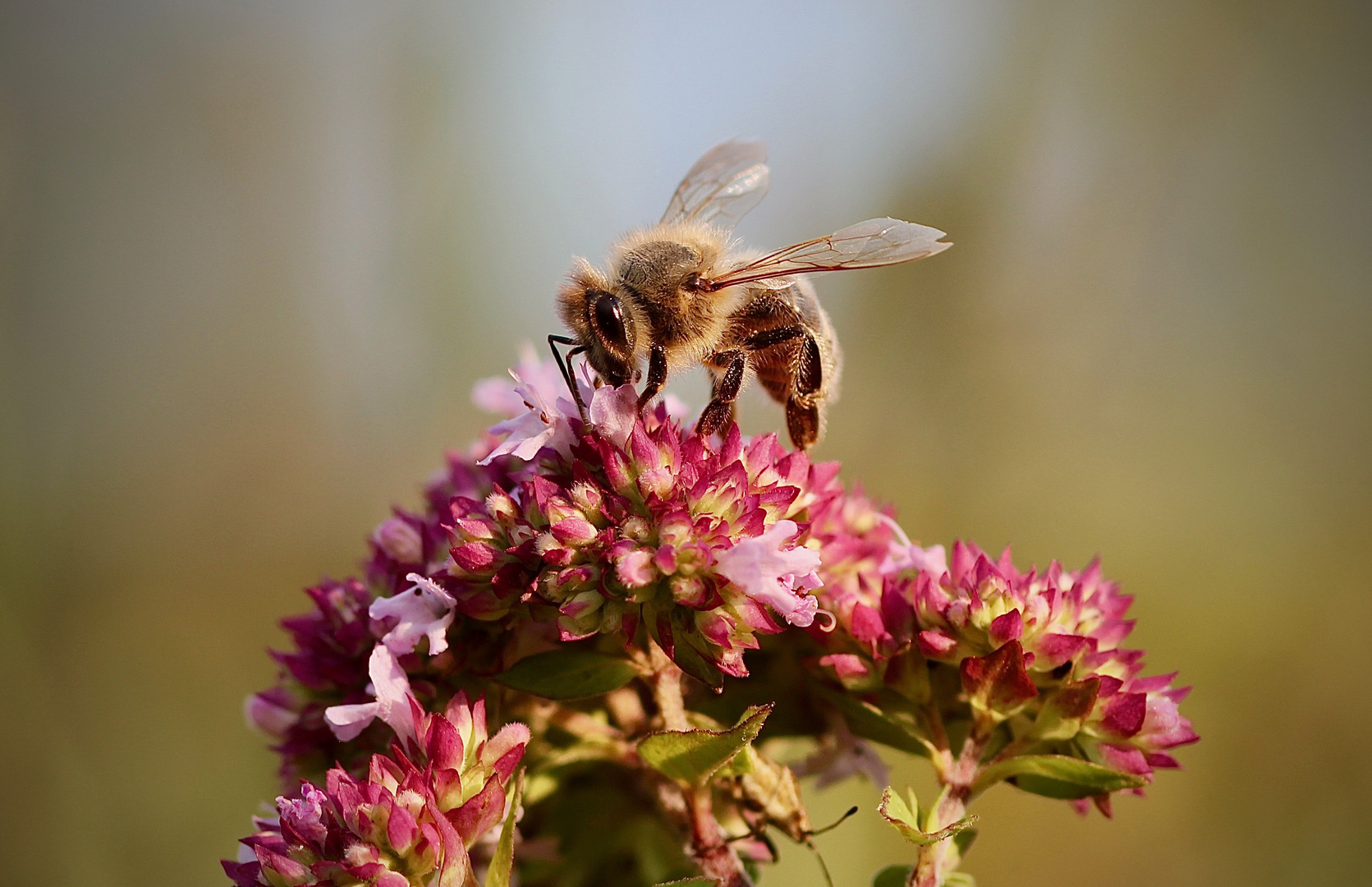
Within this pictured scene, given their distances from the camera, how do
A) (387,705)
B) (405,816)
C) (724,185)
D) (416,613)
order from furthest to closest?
(724,185), (416,613), (387,705), (405,816)

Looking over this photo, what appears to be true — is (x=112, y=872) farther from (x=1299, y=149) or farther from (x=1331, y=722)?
(x=1299, y=149)

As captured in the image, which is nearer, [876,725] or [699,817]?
[699,817]

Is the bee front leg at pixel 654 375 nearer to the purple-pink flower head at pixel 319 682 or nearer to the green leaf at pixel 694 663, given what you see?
the green leaf at pixel 694 663

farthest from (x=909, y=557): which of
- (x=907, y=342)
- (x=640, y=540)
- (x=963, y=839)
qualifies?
(x=907, y=342)

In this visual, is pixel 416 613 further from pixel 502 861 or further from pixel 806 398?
pixel 806 398

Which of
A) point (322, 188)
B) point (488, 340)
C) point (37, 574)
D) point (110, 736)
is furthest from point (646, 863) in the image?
point (322, 188)

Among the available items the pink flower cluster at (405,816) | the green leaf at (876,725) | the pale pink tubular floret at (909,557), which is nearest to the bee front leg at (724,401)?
the pale pink tubular floret at (909,557)
